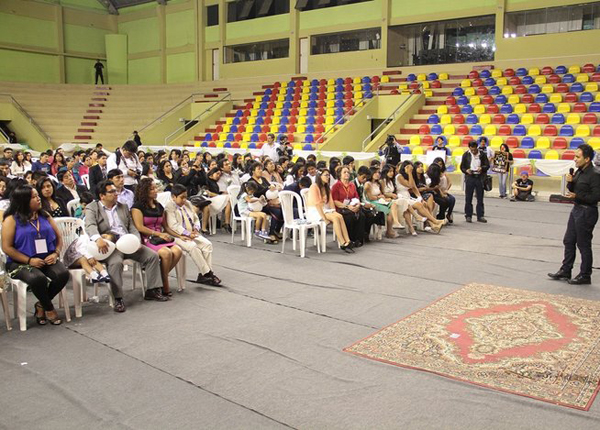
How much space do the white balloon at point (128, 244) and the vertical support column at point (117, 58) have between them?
2605cm

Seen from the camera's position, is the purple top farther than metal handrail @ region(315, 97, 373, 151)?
No

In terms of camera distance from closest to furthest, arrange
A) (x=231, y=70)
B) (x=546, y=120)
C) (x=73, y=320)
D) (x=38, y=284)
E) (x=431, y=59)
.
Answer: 1. (x=38, y=284)
2. (x=73, y=320)
3. (x=546, y=120)
4. (x=431, y=59)
5. (x=231, y=70)

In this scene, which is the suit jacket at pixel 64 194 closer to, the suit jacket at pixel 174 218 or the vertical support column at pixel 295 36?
the suit jacket at pixel 174 218

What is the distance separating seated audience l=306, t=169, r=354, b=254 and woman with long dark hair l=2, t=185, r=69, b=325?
387 cm

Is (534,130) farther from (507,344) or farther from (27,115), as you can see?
(27,115)

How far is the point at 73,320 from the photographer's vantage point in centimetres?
508

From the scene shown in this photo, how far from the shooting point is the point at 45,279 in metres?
4.81

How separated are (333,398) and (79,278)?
2.78 metres

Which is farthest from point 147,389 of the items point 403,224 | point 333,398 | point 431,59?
point 431,59

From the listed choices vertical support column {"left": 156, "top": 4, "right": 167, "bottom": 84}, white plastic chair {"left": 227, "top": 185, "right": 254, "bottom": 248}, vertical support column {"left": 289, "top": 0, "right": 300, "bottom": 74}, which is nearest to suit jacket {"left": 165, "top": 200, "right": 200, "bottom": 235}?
white plastic chair {"left": 227, "top": 185, "right": 254, "bottom": 248}

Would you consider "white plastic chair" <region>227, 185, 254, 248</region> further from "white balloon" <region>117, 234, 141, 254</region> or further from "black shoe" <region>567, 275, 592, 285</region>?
"black shoe" <region>567, 275, 592, 285</region>

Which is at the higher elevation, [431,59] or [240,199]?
[431,59]

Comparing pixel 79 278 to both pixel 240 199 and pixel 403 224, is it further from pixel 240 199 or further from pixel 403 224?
pixel 403 224

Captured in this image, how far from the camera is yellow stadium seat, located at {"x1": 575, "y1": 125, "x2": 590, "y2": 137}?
591 inches
